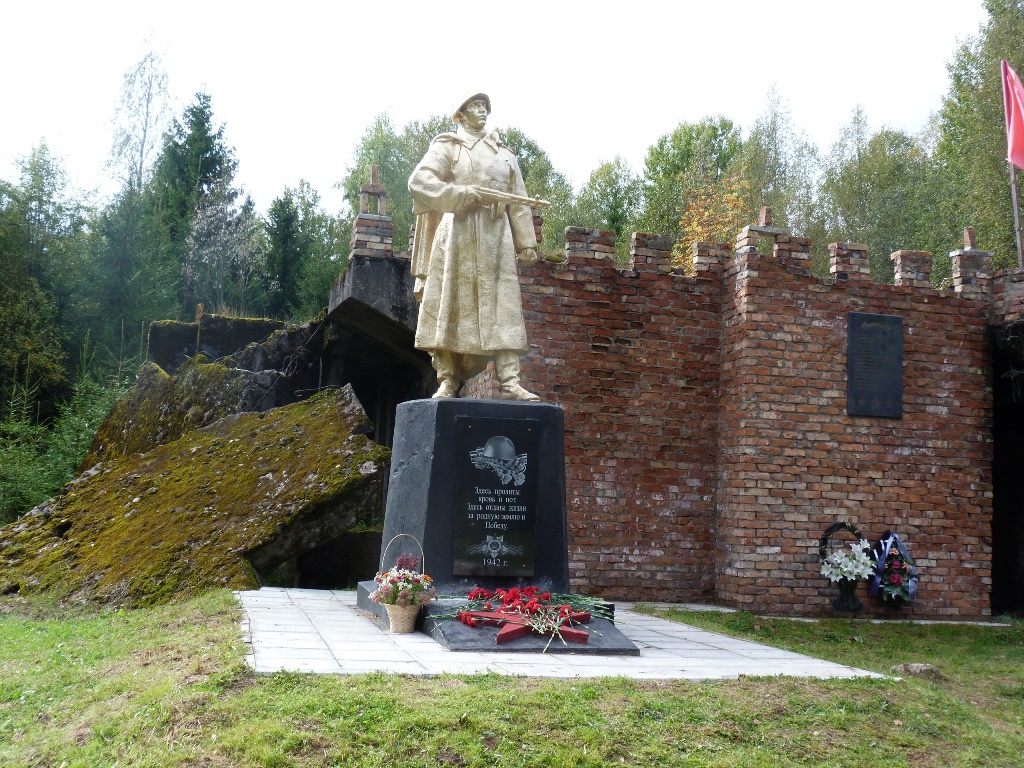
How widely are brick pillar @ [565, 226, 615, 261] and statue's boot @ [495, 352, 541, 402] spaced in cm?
265

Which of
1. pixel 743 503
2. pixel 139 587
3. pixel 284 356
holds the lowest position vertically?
pixel 139 587

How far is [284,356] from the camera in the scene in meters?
10.6

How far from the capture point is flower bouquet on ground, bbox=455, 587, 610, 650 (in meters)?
4.64

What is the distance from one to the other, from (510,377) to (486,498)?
2.75 feet

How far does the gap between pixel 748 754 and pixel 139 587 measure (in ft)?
15.7

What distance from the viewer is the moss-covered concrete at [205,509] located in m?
6.62

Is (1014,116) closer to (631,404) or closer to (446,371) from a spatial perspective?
(631,404)

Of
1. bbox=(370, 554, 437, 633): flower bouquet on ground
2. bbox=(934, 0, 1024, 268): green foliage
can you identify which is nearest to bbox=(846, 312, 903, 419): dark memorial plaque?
bbox=(370, 554, 437, 633): flower bouquet on ground

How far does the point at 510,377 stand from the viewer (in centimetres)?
582

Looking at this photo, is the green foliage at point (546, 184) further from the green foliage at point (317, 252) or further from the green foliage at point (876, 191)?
the green foliage at point (876, 191)

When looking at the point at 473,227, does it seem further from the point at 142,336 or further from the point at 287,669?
the point at 142,336

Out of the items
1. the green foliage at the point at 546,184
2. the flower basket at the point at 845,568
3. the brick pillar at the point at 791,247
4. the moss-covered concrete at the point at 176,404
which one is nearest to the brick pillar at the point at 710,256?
the brick pillar at the point at 791,247

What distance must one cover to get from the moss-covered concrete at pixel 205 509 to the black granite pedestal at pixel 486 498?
57.0 inches

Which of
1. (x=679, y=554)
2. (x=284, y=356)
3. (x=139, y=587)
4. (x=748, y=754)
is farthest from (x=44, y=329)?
(x=748, y=754)
